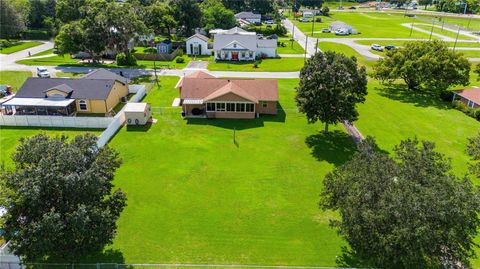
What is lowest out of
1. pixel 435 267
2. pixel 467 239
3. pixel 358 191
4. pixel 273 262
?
pixel 273 262

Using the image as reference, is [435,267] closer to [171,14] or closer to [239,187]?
[239,187]

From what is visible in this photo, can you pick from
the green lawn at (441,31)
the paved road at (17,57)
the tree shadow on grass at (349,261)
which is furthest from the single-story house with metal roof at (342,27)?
the tree shadow on grass at (349,261)

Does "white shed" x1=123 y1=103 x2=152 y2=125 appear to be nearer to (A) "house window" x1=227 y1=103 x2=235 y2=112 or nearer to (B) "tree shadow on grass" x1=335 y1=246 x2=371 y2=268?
(A) "house window" x1=227 y1=103 x2=235 y2=112

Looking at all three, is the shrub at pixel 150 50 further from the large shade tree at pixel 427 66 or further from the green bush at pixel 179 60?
the large shade tree at pixel 427 66

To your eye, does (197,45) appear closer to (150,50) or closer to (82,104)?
(150,50)

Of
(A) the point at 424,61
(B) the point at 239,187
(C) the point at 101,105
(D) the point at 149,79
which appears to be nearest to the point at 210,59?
(D) the point at 149,79
